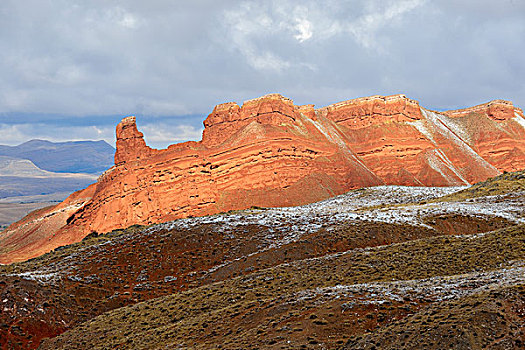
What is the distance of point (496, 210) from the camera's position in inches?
1748

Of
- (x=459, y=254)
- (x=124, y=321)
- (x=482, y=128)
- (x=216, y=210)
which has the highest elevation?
(x=482, y=128)

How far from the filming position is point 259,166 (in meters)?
82.1

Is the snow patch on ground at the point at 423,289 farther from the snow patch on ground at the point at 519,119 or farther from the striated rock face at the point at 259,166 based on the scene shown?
the snow patch on ground at the point at 519,119

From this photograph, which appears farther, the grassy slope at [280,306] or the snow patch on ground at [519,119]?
the snow patch on ground at [519,119]

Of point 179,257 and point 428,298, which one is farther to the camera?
point 179,257

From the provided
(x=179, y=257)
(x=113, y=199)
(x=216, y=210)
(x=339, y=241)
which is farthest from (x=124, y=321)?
(x=113, y=199)

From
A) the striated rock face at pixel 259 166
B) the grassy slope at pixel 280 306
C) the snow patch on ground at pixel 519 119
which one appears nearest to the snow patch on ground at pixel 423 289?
the grassy slope at pixel 280 306

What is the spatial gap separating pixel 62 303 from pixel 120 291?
450 centimetres

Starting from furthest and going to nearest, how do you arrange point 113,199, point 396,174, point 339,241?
point 396,174, point 113,199, point 339,241

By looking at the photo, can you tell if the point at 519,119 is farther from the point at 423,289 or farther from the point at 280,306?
the point at 280,306

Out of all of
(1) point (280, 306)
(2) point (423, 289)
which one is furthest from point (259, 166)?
(2) point (423, 289)

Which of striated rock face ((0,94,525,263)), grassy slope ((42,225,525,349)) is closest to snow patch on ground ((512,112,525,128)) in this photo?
striated rock face ((0,94,525,263))

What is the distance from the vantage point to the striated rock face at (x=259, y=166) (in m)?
81.1

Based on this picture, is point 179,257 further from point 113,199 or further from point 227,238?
point 113,199
